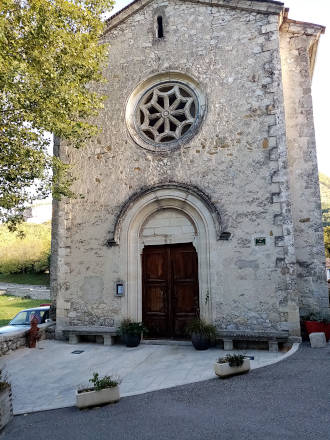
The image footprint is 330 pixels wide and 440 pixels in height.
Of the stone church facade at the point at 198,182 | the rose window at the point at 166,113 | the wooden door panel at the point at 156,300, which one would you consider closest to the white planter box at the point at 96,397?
the stone church facade at the point at 198,182

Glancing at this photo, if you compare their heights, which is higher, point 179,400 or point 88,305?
point 88,305

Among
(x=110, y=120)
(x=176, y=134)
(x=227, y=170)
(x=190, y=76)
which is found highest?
(x=190, y=76)

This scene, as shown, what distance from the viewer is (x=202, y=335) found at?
752 centimetres

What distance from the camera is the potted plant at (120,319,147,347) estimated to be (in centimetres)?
816

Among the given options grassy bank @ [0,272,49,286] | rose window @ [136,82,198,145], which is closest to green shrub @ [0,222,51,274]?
grassy bank @ [0,272,49,286]

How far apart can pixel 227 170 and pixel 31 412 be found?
6.28 m

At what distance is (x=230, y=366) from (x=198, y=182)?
4.49 meters

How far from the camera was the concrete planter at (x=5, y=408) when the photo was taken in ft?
14.0

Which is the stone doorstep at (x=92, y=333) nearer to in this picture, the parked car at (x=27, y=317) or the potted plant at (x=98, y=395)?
the parked car at (x=27, y=317)

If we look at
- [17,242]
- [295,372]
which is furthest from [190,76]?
[17,242]

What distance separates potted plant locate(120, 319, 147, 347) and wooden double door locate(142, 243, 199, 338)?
56cm

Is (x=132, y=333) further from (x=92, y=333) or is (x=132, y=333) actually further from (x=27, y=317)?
(x=27, y=317)

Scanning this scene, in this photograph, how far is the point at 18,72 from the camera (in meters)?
6.32

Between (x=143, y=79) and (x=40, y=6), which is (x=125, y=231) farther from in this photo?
(x=40, y=6)
